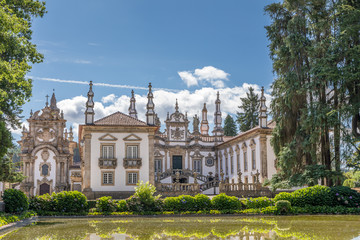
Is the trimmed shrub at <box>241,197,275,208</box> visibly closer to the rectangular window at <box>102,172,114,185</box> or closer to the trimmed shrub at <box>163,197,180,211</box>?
the trimmed shrub at <box>163,197,180,211</box>

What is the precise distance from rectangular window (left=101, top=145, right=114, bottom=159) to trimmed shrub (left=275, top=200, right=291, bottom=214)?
1590 centimetres

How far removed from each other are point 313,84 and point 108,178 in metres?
16.7

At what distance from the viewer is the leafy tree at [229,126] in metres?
62.6

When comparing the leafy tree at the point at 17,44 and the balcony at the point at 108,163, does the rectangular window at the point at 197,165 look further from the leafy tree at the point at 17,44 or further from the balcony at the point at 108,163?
the leafy tree at the point at 17,44

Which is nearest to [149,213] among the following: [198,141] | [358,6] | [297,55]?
[297,55]

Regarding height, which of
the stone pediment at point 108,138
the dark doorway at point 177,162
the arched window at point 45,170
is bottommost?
the arched window at point 45,170

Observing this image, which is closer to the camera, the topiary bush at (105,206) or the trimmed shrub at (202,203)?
the trimmed shrub at (202,203)

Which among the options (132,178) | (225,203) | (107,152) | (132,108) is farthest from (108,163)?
(132,108)

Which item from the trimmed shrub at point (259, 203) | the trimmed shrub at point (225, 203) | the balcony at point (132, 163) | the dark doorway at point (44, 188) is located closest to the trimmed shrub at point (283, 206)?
the trimmed shrub at point (259, 203)

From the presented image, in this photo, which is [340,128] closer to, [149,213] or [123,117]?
[149,213]

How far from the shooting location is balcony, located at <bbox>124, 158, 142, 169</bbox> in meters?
31.7

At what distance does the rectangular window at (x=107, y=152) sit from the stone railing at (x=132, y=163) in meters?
1.20

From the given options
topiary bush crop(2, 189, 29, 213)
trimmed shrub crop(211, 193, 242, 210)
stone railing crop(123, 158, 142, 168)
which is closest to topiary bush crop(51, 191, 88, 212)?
topiary bush crop(2, 189, 29, 213)

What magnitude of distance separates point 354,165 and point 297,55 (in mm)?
7546
